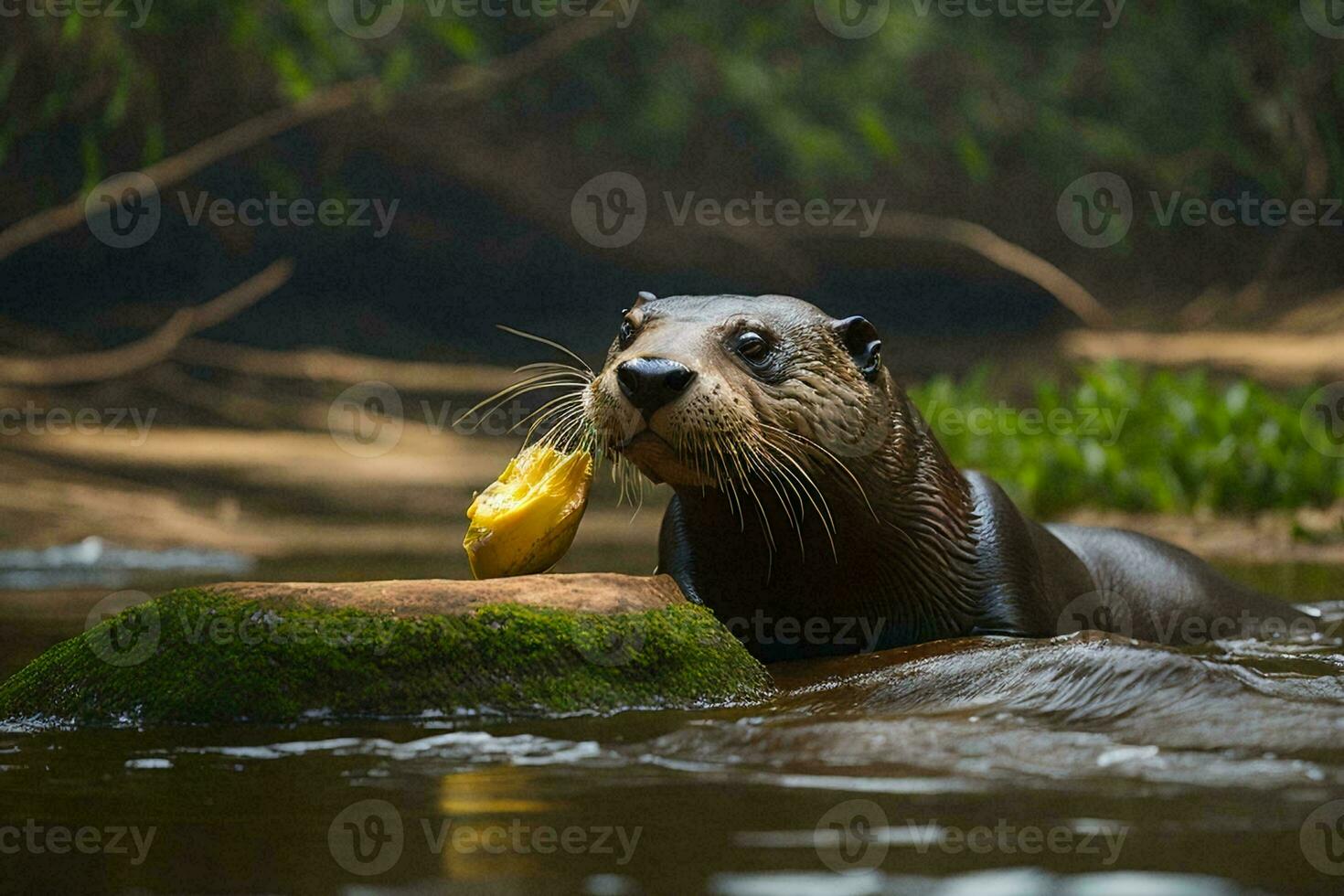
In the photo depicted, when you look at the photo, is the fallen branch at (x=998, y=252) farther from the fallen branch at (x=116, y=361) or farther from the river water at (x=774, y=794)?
the river water at (x=774, y=794)

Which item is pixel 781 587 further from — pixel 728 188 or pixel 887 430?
pixel 728 188

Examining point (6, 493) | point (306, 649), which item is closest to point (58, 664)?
point (306, 649)

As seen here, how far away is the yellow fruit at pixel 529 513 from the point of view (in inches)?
175

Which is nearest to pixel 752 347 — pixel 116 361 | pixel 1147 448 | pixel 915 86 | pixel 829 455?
pixel 829 455

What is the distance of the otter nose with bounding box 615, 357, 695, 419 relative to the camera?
4.02 meters

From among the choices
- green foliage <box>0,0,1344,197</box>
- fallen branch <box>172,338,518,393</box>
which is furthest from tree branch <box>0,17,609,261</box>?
fallen branch <box>172,338,518,393</box>

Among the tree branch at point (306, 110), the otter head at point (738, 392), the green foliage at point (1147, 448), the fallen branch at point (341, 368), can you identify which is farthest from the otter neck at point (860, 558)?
the fallen branch at point (341, 368)

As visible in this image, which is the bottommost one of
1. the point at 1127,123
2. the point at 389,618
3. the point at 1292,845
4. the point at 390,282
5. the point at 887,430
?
the point at 1292,845

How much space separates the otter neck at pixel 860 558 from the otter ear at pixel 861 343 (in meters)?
0.21

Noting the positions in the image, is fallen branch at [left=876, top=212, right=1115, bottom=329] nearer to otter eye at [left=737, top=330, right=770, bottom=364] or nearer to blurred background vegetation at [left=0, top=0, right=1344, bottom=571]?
blurred background vegetation at [left=0, top=0, right=1344, bottom=571]

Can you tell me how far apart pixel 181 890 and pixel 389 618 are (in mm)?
1517

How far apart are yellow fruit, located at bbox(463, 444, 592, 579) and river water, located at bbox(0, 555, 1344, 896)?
828 millimetres

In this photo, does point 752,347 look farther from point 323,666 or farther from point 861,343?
point 323,666

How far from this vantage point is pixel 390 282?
628 inches
